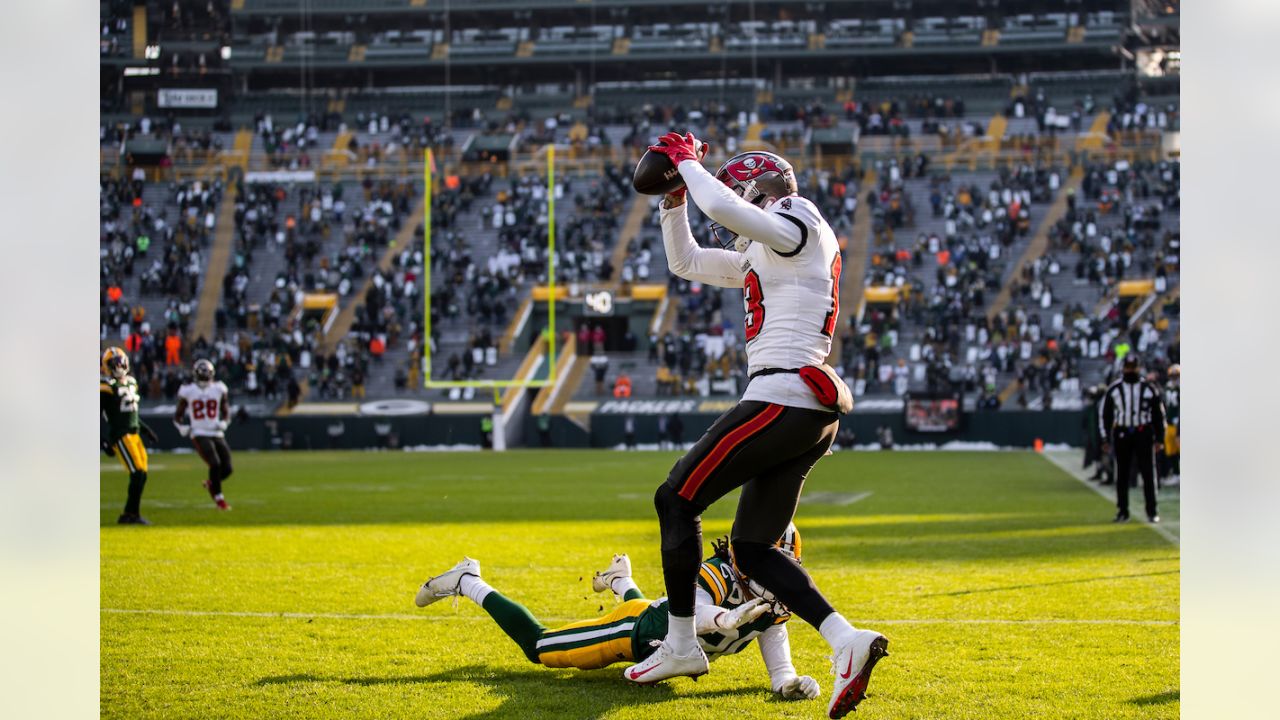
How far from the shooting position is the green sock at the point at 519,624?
5785 mm

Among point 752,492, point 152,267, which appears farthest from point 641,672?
point 152,267

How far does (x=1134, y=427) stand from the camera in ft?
42.9

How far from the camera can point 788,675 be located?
5367mm

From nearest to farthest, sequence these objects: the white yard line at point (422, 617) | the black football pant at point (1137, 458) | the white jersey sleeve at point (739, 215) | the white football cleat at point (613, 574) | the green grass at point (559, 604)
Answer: the white jersey sleeve at point (739, 215) → the green grass at point (559, 604) → the white football cleat at point (613, 574) → the white yard line at point (422, 617) → the black football pant at point (1137, 458)

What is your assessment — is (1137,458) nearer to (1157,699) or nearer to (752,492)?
(1157,699)

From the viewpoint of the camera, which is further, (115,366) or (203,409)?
(203,409)

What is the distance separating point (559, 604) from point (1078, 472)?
15.9 metres

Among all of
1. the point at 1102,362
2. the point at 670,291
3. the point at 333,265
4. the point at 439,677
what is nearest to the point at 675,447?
the point at 670,291

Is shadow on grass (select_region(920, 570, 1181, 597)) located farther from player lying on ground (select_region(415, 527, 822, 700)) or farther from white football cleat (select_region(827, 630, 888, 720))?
white football cleat (select_region(827, 630, 888, 720))

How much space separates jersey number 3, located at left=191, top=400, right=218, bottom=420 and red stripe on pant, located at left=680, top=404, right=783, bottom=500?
10.4 meters

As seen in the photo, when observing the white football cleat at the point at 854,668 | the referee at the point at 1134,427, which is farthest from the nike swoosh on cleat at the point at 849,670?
the referee at the point at 1134,427

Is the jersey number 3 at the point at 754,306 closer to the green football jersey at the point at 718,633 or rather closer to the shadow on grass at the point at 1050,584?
the green football jersey at the point at 718,633

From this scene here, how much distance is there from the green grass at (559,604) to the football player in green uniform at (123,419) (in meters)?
0.52

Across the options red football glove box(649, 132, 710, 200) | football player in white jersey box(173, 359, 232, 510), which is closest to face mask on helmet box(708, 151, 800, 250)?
red football glove box(649, 132, 710, 200)
